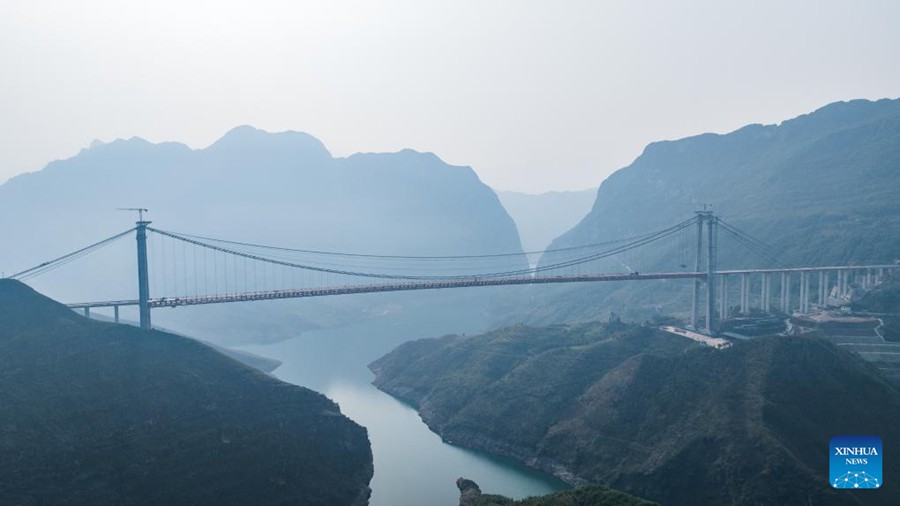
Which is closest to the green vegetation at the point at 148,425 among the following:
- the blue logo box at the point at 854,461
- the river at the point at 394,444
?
the river at the point at 394,444

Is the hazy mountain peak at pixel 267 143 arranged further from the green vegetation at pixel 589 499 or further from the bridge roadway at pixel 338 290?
the green vegetation at pixel 589 499

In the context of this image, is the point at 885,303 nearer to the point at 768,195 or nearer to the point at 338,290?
the point at 338,290

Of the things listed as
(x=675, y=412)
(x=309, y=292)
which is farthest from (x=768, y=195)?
(x=309, y=292)

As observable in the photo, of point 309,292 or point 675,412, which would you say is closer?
point 675,412

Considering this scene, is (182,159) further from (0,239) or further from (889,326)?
(889,326)

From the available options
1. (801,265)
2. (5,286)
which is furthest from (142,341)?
(801,265)

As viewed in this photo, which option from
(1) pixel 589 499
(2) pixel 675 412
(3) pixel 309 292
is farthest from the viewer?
(3) pixel 309 292
